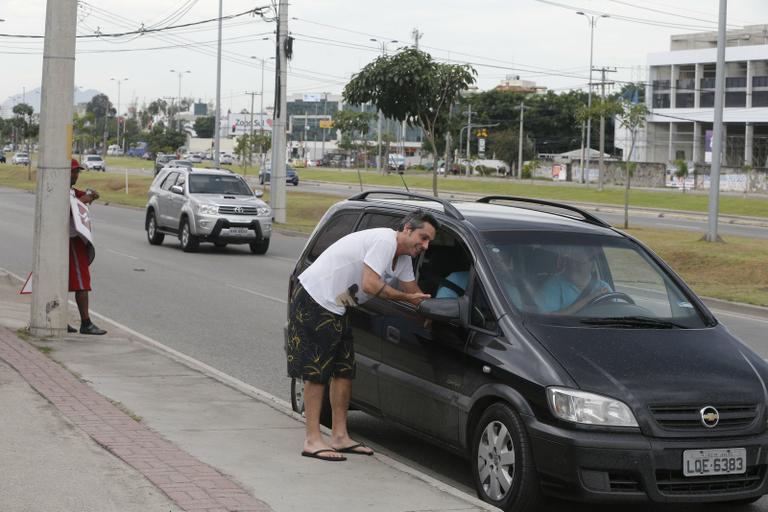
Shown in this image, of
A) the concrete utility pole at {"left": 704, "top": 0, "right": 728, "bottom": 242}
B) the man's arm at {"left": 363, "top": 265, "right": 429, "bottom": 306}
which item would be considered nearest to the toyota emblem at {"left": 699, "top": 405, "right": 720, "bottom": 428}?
the man's arm at {"left": 363, "top": 265, "right": 429, "bottom": 306}

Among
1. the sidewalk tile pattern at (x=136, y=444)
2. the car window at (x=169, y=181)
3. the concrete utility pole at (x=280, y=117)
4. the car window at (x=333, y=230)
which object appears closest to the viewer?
the sidewalk tile pattern at (x=136, y=444)

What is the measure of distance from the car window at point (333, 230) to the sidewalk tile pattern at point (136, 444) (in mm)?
1864

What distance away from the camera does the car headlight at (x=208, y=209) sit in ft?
84.6

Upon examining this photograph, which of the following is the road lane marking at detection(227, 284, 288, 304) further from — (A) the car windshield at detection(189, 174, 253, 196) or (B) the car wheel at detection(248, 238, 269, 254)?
(A) the car windshield at detection(189, 174, 253, 196)

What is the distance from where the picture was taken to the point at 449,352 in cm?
720

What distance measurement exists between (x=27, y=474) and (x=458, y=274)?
284cm

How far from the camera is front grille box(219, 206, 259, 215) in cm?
2592

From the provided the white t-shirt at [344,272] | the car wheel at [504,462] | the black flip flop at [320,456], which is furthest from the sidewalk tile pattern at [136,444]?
the car wheel at [504,462]

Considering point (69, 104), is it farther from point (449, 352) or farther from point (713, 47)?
point (713, 47)

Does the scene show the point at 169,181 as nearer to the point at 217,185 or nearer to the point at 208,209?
the point at 217,185

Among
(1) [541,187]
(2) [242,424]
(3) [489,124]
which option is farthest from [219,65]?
(3) [489,124]

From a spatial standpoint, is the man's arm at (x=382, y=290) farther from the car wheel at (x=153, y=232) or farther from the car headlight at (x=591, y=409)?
the car wheel at (x=153, y=232)

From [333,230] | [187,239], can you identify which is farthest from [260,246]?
[333,230]

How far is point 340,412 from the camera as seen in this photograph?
297 inches
